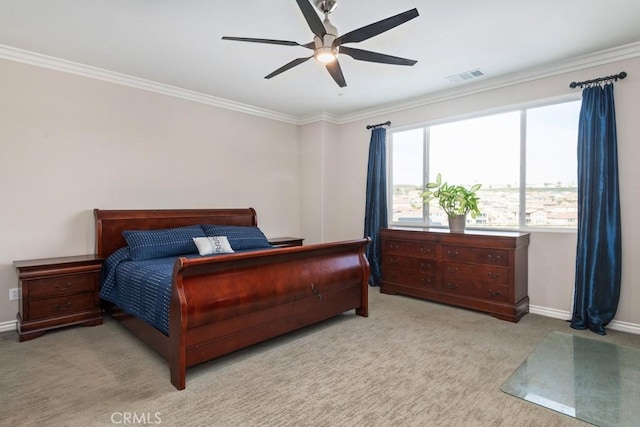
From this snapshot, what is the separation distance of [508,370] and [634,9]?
9.54 feet

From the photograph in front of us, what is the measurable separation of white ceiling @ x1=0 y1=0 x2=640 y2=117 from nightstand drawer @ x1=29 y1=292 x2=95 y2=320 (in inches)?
94.8

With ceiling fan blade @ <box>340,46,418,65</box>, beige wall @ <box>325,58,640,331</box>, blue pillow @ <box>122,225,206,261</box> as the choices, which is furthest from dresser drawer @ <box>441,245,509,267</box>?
blue pillow @ <box>122,225,206,261</box>

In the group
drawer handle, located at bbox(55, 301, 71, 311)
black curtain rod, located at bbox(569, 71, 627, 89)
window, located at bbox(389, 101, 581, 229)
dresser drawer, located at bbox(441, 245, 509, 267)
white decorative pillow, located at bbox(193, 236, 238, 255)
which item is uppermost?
black curtain rod, located at bbox(569, 71, 627, 89)

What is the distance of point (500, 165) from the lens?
4.33 m

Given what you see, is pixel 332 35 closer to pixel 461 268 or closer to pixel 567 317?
pixel 461 268

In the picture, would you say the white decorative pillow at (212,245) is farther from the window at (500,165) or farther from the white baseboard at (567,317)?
the white baseboard at (567,317)

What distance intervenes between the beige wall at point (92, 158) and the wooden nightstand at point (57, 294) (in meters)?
0.38

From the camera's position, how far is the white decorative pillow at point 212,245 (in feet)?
12.6

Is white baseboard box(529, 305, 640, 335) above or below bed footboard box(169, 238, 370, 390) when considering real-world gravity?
below

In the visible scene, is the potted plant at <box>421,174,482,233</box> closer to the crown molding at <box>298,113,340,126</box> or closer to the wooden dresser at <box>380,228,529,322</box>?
the wooden dresser at <box>380,228,529,322</box>

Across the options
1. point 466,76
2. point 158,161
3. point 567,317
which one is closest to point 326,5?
point 466,76

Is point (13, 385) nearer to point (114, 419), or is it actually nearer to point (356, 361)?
point (114, 419)

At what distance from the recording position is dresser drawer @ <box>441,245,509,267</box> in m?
3.73

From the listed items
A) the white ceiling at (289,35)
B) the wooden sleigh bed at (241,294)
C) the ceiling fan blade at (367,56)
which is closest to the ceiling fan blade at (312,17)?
the ceiling fan blade at (367,56)
